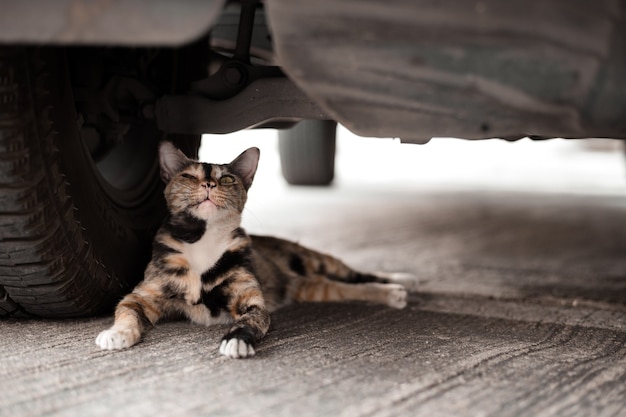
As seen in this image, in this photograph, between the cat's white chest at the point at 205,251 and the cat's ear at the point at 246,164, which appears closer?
the cat's white chest at the point at 205,251

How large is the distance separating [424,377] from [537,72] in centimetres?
65

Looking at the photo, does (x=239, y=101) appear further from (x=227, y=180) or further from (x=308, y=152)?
(x=308, y=152)

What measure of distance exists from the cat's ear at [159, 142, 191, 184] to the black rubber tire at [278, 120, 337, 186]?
2.11 metres

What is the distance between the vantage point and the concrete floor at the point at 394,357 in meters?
1.24

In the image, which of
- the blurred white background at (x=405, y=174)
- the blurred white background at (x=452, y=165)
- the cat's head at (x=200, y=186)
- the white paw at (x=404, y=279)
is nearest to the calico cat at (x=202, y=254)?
the cat's head at (x=200, y=186)

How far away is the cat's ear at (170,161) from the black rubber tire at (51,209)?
160 millimetres

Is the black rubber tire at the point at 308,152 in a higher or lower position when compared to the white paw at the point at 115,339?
higher

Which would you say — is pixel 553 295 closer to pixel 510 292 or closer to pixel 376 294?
pixel 510 292

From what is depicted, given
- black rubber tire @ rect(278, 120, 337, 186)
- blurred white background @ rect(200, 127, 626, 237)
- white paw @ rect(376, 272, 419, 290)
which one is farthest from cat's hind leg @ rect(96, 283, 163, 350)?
black rubber tire @ rect(278, 120, 337, 186)

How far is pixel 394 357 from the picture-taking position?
1550 millimetres

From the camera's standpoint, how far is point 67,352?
1.52 metres

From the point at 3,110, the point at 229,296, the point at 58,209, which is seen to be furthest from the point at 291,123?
the point at 3,110

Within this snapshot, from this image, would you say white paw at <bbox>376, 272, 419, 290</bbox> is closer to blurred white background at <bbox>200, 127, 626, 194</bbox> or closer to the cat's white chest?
the cat's white chest

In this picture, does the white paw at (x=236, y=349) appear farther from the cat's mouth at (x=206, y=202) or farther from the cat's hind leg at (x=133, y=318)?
the cat's mouth at (x=206, y=202)
